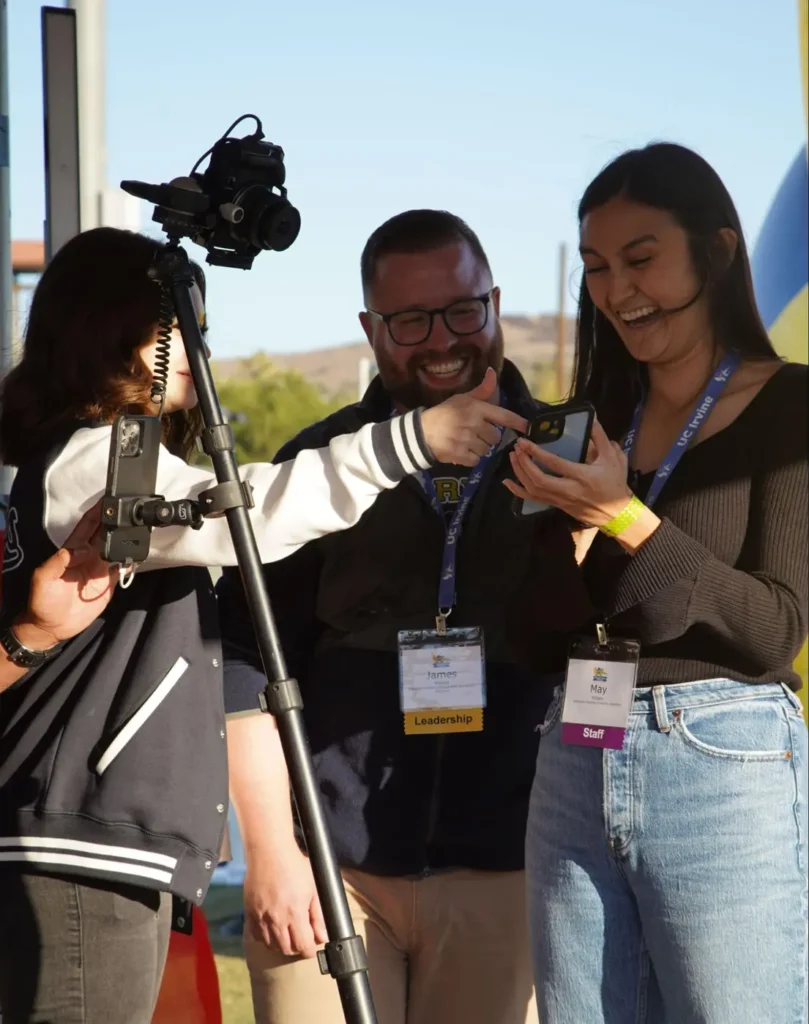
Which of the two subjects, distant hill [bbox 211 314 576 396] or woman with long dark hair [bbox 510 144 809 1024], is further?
distant hill [bbox 211 314 576 396]

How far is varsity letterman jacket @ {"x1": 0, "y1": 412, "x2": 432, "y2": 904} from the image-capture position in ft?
5.32

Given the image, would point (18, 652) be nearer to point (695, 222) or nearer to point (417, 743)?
point (417, 743)

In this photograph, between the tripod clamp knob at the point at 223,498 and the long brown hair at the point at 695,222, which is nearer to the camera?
the tripod clamp knob at the point at 223,498

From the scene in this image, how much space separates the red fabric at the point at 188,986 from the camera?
1.98m

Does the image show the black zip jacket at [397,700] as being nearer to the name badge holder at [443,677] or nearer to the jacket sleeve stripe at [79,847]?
the name badge holder at [443,677]

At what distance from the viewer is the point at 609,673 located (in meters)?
1.59

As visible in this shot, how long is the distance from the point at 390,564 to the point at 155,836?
2.11ft

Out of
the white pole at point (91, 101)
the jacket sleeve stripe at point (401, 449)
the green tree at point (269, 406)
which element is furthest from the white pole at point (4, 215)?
the green tree at point (269, 406)

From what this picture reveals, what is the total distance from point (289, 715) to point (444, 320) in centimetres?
91

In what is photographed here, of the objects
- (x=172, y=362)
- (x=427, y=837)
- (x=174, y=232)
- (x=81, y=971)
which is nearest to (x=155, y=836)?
(x=81, y=971)

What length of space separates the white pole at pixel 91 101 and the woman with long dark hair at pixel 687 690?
4.70 feet

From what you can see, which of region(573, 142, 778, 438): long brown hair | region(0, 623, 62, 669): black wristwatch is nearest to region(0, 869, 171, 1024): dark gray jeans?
region(0, 623, 62, 669): black wristwatch

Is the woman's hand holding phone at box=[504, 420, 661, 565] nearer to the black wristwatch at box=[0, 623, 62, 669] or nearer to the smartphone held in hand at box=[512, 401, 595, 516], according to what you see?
the smartphone held in hand at box=[512, 401, 595, 516]

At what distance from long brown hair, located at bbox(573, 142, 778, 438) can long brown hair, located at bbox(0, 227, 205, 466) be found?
2.19 feet
